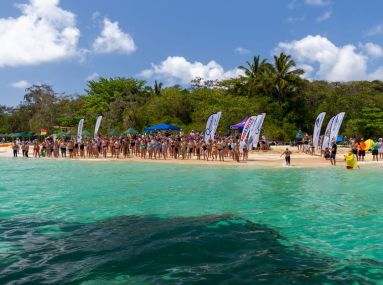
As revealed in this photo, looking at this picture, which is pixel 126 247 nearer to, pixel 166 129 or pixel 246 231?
pixel 246 231

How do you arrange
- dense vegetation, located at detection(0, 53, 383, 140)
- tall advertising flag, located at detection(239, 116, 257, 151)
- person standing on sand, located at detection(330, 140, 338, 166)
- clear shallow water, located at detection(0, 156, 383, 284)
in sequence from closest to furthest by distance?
clear shallow water, located at detection(0, 156, 383, 284) < person standing on sand, located at detection(330, 140, 338, 166) < tall advertising flag, located at detection(239, 116, 257, 151) < dense vegetation, located at detection(0, 53, 383, 140)

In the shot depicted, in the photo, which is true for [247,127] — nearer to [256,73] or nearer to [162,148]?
[162,148]

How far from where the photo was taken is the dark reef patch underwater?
541cm

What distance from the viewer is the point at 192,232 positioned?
7758 mm

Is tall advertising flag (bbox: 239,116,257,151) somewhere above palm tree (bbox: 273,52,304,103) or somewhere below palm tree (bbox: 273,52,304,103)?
below

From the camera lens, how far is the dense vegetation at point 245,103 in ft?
131

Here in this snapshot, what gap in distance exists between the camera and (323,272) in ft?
18.6

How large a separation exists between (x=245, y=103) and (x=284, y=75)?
10.9m

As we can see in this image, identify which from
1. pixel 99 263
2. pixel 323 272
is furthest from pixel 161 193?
pixel 323 272

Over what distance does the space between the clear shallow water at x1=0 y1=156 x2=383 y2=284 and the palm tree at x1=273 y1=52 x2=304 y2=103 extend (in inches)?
1290

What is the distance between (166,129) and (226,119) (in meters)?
5.50

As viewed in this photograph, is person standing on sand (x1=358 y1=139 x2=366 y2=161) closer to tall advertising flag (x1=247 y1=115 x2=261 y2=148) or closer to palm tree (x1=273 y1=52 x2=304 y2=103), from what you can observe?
tall advertising flag (x1=247 y1=115 x2=261 y2=148)

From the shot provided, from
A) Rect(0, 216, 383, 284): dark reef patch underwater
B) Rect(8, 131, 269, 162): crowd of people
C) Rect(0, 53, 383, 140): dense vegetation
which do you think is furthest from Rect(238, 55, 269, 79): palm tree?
Rect(0, 216, 383, 284): dark reef patch underwater

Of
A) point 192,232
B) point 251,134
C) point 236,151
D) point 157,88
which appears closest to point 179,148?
point 236,151
